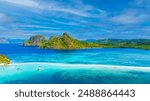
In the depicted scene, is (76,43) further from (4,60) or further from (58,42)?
(4,60)

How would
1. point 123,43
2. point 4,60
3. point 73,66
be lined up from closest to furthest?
1. point 4,60
2. point 73,66
3. point 123,43

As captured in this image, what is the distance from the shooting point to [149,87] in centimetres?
614

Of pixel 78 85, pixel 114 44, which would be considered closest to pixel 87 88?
pixel 78 85

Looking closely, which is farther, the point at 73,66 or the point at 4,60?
the point at 73,66

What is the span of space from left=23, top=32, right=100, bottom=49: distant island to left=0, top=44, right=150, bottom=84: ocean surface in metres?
0.09

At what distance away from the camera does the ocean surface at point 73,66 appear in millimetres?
6289

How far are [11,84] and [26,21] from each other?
1021 millimetres

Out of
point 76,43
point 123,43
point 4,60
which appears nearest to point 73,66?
point 76,43

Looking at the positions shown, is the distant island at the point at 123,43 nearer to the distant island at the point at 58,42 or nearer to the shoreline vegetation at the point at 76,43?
the shoreline vegetation at the point at 76,43

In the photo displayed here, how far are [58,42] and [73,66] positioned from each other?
44 centimetres

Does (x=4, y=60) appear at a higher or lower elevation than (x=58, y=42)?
lower

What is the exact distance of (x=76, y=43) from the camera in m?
6.58

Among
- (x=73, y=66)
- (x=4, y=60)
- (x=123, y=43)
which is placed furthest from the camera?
(x=123, y=43)

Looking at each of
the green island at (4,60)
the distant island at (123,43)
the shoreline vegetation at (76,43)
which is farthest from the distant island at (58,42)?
the green island at (4,60)
